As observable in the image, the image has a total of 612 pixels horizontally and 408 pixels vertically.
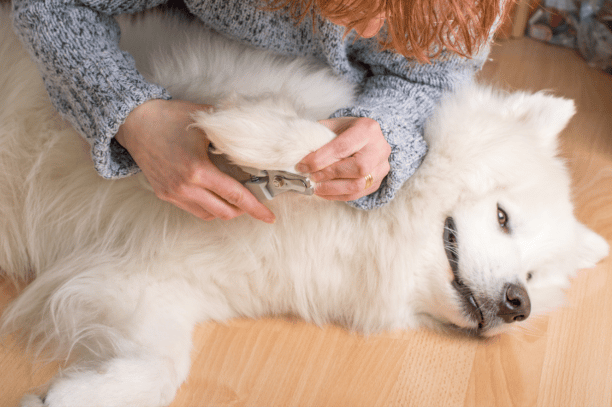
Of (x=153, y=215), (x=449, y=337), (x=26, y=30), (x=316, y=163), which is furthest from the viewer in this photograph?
(x=449, y=337)

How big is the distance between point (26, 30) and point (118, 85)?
230 mm

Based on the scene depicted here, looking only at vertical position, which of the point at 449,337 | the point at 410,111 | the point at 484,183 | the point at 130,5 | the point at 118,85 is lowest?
the point at 449,337

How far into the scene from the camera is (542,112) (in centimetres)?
126

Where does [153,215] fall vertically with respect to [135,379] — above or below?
above

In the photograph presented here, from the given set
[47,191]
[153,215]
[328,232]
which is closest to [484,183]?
[328,232]

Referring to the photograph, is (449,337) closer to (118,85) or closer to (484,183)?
(484,183)

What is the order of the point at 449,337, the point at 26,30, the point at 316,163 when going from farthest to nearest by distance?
1. the point at 449,337
2. the point at 26,30
3. the point at 316,163

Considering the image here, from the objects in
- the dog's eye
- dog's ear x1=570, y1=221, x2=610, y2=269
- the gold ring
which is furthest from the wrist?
dog's ear x1=570, y1=221, x2=610, y2=269

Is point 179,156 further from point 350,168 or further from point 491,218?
point 491,218

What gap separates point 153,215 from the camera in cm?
109

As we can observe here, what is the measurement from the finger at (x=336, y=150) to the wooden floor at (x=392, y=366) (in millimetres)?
456

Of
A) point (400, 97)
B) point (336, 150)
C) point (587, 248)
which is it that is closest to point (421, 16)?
point (336, 150)

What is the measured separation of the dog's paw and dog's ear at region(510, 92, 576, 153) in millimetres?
645

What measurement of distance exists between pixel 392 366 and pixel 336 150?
1.72 feet
